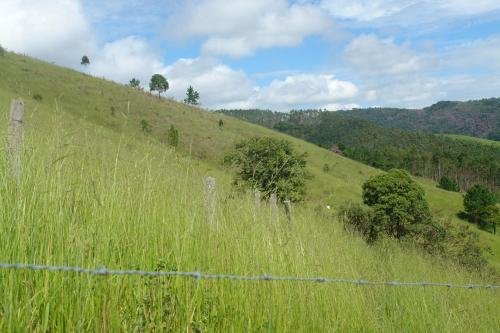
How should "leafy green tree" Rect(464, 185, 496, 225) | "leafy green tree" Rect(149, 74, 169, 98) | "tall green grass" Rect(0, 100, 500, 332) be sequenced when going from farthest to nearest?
"leafy green tree" Rect(149, 74, 169, 98)
"leafy green tree" Rect(464, 185, 496, 225)
"tall green grass" Rect(0, 100, 500, 332)

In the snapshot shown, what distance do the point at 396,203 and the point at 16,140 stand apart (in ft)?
108

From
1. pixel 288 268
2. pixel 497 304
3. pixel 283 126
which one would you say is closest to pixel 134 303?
pixel 288 268

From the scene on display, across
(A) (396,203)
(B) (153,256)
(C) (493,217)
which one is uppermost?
(B) (153,256)

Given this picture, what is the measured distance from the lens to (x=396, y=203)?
34.0m

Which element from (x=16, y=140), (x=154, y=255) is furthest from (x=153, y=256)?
(x=16, y=140)

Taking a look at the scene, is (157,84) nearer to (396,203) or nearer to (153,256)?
(396,203)

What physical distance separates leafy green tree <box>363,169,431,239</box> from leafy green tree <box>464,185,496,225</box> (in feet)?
135

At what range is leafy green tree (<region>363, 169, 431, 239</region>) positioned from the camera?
3186 centimetres

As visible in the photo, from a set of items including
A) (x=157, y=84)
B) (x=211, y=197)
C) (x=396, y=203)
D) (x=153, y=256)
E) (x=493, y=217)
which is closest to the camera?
(x=153, y=256)

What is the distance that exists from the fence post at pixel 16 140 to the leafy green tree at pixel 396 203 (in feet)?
89.3

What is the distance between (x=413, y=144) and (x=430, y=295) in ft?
500

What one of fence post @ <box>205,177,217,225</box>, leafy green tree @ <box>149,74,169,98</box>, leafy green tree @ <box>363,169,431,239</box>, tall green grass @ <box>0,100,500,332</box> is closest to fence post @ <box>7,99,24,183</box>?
tall green grass @ <box>0,100,500,332</box>

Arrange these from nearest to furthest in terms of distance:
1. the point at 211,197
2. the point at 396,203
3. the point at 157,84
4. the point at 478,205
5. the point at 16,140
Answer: the point at 16,140, the point at 211,197, the point at 396,203, the point at 478,205, the point at 157,84

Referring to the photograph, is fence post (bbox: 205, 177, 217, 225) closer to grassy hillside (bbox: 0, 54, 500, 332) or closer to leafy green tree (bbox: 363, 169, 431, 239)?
grassy hillside (bbox: 0, 54, 500, 332)
